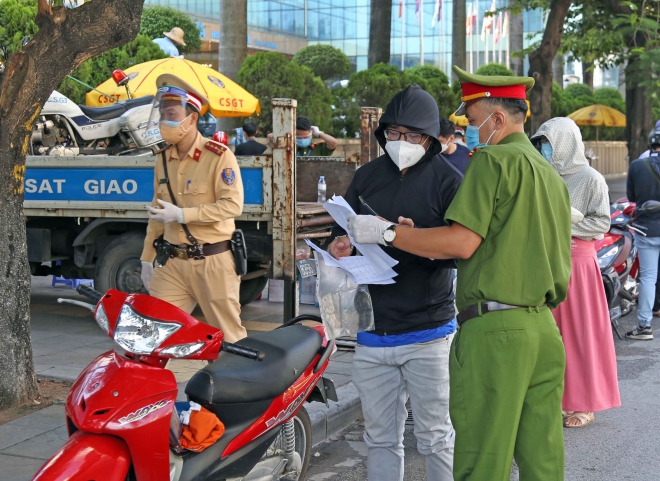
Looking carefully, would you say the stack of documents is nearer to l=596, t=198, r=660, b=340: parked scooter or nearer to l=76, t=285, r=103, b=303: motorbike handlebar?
l=76, t=285, r=103, b=303: motorbike handlebar

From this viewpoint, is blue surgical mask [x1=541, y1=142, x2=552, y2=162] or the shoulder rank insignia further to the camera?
blue surgical mask [x1=541, y1=142, x2=552, y2=162]

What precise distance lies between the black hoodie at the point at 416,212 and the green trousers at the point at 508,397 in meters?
0.54

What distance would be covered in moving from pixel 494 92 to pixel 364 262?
0.94 m

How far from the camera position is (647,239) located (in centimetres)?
853

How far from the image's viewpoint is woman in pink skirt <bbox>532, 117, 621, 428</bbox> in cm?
570

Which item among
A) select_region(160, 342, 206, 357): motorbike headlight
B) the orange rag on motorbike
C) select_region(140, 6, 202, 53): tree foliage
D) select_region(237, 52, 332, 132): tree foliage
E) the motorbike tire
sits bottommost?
the motorbike tire

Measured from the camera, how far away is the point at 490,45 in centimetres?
7256

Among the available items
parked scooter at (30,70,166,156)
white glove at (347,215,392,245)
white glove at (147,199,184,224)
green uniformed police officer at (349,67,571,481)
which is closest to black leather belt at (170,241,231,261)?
white glove at (147,199,184,224)

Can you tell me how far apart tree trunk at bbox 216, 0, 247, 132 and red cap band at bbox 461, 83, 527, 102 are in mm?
12034

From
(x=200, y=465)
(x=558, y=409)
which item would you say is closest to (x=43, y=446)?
(x=200, y=465)

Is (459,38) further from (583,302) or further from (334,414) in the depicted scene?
(334,414)

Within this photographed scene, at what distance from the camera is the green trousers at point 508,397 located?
3.14 metres

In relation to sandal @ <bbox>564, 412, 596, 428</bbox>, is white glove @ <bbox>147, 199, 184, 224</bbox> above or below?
above

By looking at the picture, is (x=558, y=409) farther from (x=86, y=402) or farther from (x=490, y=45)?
(x=490, y=45)
